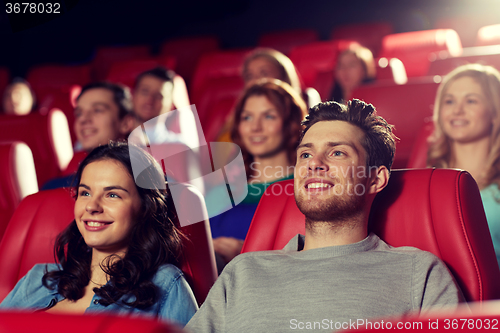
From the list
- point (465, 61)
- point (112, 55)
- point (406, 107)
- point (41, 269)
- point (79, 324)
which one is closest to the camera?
point (79, 324)

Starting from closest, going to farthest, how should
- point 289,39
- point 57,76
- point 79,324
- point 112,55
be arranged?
point 79,324 < point 57,76 < point 289,39 < point 112,55

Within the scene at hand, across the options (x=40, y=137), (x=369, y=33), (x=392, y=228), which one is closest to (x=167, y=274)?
(x=392, y=228)

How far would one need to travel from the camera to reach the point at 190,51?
5.75 meters

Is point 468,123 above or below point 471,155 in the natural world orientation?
above

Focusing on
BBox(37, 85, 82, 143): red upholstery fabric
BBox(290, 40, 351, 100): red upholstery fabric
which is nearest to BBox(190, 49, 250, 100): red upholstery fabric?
BBox(290, 40, 351, 100): red upholstery fabric

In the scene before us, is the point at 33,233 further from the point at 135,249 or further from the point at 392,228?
the point at 392,228

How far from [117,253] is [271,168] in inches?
34.2

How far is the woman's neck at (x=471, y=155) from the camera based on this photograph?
1.80 metres

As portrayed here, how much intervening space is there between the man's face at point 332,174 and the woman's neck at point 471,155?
73 cm

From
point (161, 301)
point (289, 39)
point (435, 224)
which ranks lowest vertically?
point (161, 301)

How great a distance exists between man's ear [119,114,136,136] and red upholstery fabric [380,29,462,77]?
2723 mm

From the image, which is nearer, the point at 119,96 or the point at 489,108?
the point at 489,108

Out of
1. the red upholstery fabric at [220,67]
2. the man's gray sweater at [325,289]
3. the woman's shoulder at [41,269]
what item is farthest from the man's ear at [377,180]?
the red upholstery fabric at [220,67]

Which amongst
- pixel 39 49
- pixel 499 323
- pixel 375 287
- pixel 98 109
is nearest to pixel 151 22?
pixel 39 49
